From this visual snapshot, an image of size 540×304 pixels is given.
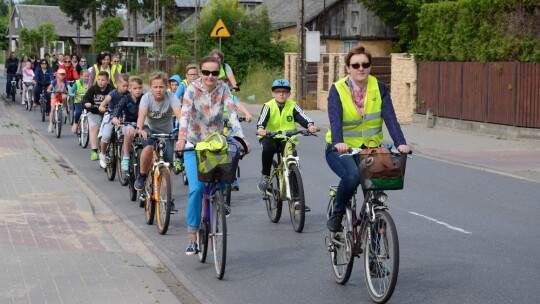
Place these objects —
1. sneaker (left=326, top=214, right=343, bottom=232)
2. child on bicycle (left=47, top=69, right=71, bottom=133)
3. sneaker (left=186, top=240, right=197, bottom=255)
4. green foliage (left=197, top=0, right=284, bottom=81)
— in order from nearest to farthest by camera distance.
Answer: sneaker (left=326, top=214, right=343, bottom=232), sneaker (left=186, top=240, right=197, bottom=255), child on bicycle (left=47, top=69, right=71, bottom=133), green foliage (left=197, top=0, right=284, bottom=81)

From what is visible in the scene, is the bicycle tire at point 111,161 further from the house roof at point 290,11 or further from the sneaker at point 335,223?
the house roof at point 290,11

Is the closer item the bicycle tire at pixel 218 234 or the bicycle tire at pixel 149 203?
the bicycle tire at pixel 218 234

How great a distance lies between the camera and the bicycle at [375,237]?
23.2 feet

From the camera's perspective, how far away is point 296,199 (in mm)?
10641

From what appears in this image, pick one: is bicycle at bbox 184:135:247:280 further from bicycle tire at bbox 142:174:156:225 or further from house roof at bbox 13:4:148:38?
house roof at bbox 13:4:148:38

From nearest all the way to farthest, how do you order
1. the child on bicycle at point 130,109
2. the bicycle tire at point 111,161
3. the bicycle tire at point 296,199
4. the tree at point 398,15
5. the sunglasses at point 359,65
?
1. the sunglasses at point 359,65
2. the bicycle tire at point 296,199
3. the child on bicycle at point 130,109
4. the bicycle tire at point 111,161
5. the tree at point 398,15

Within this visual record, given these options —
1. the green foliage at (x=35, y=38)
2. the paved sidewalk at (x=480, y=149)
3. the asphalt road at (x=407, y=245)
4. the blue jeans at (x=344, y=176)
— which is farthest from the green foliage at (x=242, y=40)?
the green foliage at (x=35, y=38)

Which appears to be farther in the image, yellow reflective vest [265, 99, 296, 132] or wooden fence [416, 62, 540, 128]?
wooden fence [416, 62, 540, 128]

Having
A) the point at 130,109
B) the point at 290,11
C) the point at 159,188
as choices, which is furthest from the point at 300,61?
the point at 290,11

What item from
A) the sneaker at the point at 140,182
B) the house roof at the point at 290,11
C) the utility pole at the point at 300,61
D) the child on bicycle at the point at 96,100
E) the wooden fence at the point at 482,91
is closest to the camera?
the sneaker at the point at 140,182

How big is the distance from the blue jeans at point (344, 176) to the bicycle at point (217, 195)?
0.86m

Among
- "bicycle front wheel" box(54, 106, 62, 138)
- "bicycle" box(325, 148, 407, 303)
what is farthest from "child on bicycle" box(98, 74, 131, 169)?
"bicycle front wheel" box(54, 106, 62, 138)

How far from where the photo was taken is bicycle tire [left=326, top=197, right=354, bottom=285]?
7.83 meters

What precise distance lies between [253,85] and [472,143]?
22074 millimetres
